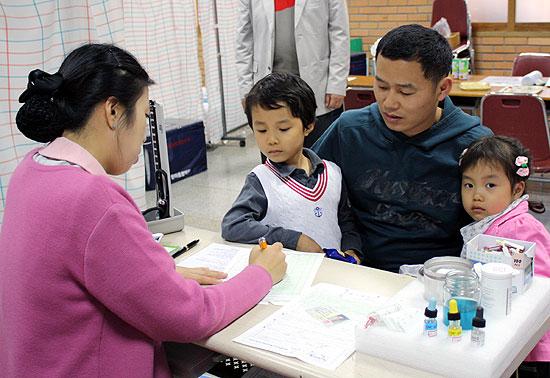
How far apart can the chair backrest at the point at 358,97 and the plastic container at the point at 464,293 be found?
2.99 meters

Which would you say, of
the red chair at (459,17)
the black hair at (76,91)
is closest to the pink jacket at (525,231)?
the black hair at (76,91)

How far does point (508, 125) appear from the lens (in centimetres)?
383

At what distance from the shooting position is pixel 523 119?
12.4 feet

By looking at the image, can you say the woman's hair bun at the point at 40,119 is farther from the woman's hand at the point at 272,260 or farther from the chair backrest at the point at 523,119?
the chair backrest at the point at 523,119

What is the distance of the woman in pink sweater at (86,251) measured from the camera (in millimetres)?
1223

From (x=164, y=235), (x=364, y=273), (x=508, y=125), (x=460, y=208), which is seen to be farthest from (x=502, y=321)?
(x=508, y=125)

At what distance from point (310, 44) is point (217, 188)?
5.14 feet

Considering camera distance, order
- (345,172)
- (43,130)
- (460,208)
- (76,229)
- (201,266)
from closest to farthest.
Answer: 1. (76,229)
2. (43,130)
3. (201,266)
4. (460,208)
5. (345,172)

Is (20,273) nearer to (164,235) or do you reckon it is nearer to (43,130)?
(43,130)

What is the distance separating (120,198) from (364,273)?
0.69 metres

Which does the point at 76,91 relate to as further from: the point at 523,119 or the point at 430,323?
the point at 523,119

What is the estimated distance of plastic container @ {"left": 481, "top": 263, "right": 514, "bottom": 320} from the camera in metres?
1.30

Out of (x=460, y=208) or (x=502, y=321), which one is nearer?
(x=502, y=321)

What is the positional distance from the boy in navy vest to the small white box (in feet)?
1.82
